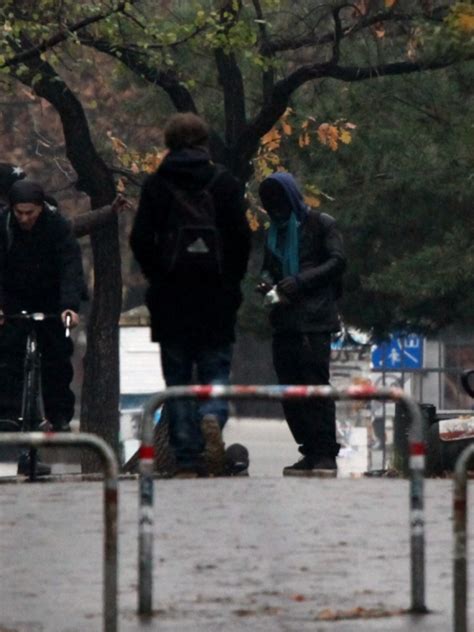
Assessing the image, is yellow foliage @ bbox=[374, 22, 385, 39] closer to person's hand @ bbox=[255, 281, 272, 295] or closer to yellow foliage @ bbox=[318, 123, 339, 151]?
yellow foliage @ bbox=[318, 123, 339, 151]

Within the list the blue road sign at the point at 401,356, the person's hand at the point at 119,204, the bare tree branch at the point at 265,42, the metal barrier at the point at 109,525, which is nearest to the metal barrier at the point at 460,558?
the metal barrier at the point at 109,525

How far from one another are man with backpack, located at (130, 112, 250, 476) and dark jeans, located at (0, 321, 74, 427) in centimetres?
276

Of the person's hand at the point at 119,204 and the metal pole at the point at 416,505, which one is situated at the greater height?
the person's hand at the point at 119,204

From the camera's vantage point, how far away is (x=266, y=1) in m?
18.8

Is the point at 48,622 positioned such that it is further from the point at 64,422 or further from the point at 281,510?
the point at 64,422

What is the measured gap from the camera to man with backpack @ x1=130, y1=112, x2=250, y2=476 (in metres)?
10.8

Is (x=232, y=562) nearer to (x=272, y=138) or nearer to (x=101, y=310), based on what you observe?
(x=101, y=310)

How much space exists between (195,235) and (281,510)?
2162 millimetres

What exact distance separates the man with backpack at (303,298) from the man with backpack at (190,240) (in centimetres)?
159

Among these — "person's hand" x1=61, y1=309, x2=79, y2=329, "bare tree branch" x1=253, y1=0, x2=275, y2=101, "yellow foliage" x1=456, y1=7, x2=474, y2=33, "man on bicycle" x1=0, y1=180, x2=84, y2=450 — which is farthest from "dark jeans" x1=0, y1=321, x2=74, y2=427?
"bare tree branch" x1=253, y1=0, x2=275, y2=101

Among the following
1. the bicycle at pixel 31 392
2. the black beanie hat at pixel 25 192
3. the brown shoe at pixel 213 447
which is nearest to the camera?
the brown shoe at pixel 213 447

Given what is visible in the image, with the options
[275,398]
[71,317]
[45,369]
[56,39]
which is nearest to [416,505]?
[275,398]

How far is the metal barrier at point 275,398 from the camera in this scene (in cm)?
725

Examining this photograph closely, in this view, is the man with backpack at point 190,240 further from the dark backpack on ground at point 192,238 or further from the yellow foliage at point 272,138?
the yellow foliage at point 272,138
